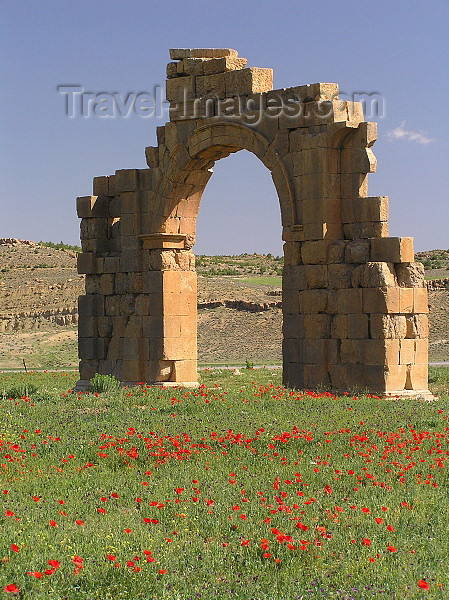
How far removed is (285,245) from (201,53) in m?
4.24

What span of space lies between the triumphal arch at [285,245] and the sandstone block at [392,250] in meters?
0.02

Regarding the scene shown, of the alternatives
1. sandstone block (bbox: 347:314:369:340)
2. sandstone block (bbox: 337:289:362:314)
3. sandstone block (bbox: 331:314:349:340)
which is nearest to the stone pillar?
sandstone block (bbox: 331:314:349:340)

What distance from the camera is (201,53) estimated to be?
18.0 m

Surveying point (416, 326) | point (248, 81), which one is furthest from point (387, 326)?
point (248, 81)

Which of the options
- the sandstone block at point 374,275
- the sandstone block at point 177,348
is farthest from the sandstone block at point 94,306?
the sandstone block at point 374,275

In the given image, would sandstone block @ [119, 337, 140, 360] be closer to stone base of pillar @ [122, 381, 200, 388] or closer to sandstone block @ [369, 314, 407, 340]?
stone base of pillar @ [122, 381, 200, 388]

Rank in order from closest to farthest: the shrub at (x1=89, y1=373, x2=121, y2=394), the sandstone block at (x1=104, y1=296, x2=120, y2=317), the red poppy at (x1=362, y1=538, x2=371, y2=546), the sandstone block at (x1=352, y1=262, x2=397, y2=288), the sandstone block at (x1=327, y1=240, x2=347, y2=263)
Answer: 1. the red poppy at (x1=362, y1=538, x2=371, y2=546)
2. the sandstone block at (x1=352, y1=262, x2=397, y2=288)
3. the sandstone block at (x1=327, y1=240, x2=347, y2=263)
4. the shrub at (x1=89, y1=373, x2=121, y2=394)
5. the sandstone block at (x1=104, y1=296, x2=120, y2=317)

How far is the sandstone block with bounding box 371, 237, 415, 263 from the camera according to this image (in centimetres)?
1531

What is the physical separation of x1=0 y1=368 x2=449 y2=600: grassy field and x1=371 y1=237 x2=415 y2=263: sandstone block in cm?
311

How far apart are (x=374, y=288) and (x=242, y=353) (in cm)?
1910

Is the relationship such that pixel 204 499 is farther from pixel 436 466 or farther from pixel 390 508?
pixel 436 466

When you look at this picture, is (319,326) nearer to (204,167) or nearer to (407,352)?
(407,352)

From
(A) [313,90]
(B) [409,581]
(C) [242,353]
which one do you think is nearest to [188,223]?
(A) [313,90]

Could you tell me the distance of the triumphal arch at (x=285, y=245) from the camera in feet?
50.8
